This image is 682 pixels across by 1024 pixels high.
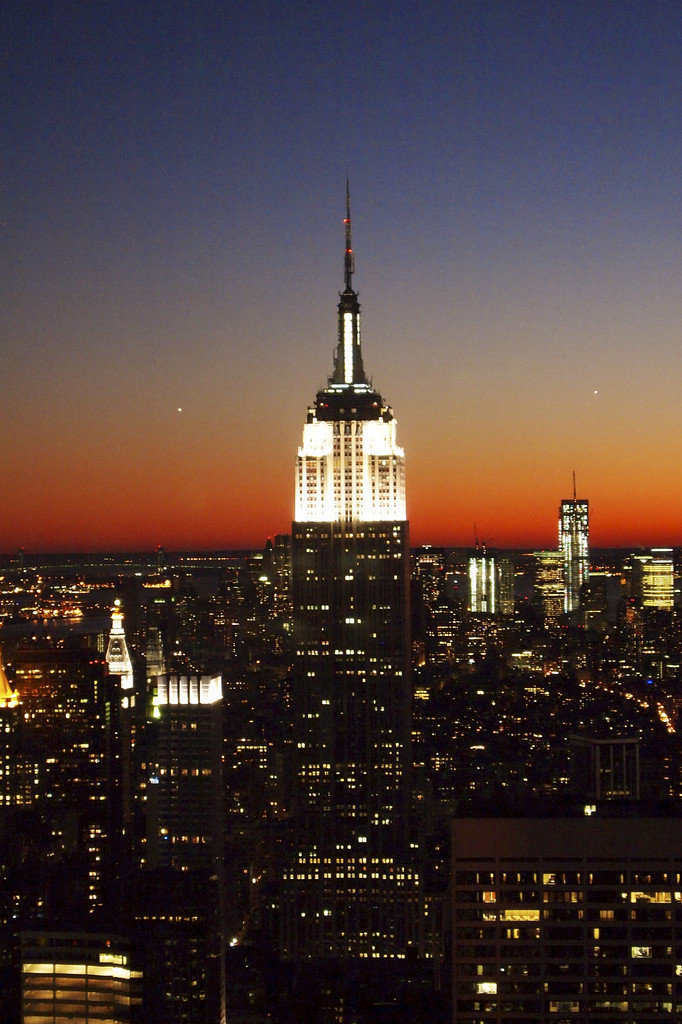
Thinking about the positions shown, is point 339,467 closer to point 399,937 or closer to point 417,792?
point 417,792

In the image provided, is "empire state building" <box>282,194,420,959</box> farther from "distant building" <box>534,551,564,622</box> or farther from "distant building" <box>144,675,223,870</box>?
"distant building" <box>534,551,564,622</box>

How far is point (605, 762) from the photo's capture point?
13.5 m

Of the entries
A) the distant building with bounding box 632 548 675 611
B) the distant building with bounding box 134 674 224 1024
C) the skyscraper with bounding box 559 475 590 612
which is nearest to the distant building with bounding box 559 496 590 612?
the skyscraper with bounding box 559 475 590 612

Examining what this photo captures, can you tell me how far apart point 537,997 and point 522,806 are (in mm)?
1033

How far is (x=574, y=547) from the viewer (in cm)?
2300

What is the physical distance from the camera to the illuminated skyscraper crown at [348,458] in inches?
808

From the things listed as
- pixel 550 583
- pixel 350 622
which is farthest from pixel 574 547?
pixel 350 622

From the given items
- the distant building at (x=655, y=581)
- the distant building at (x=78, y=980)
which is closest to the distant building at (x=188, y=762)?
the distant building at (x=655, y=581)

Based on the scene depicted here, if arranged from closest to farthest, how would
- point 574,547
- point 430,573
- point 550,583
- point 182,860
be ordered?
point 182,860 → point 430,573 → point 574,547 → point 550,583

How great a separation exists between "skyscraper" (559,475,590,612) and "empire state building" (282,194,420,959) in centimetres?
240

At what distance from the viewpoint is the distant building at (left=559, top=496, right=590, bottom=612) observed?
18828mm

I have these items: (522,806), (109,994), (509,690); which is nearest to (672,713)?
(509,690)

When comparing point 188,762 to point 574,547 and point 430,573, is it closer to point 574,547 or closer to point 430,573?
point 430,573

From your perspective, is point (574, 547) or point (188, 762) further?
point (574, 547)
